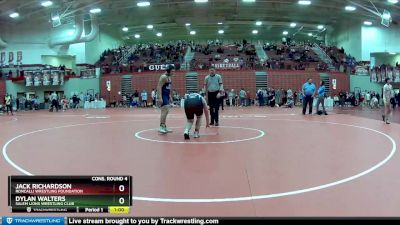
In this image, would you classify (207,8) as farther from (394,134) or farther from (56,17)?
(394,134)

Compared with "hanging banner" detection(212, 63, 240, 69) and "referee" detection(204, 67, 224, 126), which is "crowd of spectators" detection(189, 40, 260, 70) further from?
"referee" detection(204, 67, 224, 126)

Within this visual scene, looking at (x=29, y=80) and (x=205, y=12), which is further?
(x=205, y=12)

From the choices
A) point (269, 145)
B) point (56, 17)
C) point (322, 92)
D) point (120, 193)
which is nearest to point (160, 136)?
point (269, 145)

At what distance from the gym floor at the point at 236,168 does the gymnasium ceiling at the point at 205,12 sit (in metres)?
26.9

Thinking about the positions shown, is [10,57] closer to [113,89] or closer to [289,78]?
[113,89]

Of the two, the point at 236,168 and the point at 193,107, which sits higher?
the point at 193,107

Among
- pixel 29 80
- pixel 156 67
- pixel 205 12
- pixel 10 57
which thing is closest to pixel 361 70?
pixel 205 12

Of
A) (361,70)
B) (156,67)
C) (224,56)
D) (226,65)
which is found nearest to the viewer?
(226,65)

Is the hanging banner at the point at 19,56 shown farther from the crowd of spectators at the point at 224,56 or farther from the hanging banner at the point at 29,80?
the crowd of spectators at the point at 224,56
